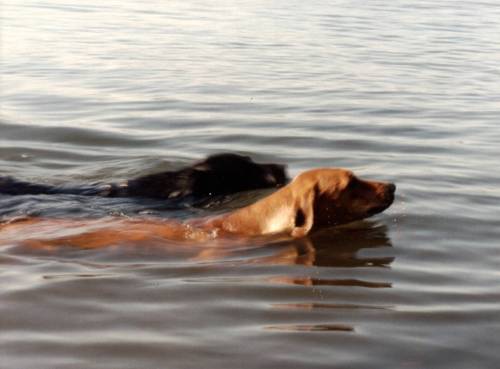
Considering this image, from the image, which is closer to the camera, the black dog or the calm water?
the calm water

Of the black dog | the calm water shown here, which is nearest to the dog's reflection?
the calm water

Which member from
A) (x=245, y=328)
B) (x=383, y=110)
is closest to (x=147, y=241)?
(x=245, y=328)

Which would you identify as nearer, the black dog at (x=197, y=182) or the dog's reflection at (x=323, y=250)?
the dog's reflection at (x=323, y=250)

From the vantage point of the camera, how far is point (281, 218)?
587cm

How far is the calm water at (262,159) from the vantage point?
4.02 meters

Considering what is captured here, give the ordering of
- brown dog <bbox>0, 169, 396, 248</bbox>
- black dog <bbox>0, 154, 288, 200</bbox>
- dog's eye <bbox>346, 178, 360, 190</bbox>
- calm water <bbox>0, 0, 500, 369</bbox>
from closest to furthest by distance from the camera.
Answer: calm water <bbox>0, 0, 500, 369</bbox> → brown dog <bbox>0, 169, 396, 248</bbox> → dog's eye <bbox>346, 178, 360, 190</bbox> → black dog <bbox>0, 154, 288, 200</bbox>

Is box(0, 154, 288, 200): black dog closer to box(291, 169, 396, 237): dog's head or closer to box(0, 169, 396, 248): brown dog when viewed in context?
box(0, 169, 396, 248): brown dog

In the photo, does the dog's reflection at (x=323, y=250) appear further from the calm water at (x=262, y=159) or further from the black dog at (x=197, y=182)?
the black dog at (x=197, y=182)

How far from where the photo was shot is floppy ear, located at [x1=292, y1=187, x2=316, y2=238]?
19.0ft

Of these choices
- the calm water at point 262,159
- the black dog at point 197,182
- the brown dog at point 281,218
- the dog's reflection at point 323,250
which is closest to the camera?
the calm water at point 262,159

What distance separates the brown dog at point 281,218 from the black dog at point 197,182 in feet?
1.86

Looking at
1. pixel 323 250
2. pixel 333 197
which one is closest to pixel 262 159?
pixel 333 197

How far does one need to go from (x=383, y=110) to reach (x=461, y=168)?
8.46ft

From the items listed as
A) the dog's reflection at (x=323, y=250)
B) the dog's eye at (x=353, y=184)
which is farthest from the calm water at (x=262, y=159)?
the dog's eye at (x=353, y=184)
